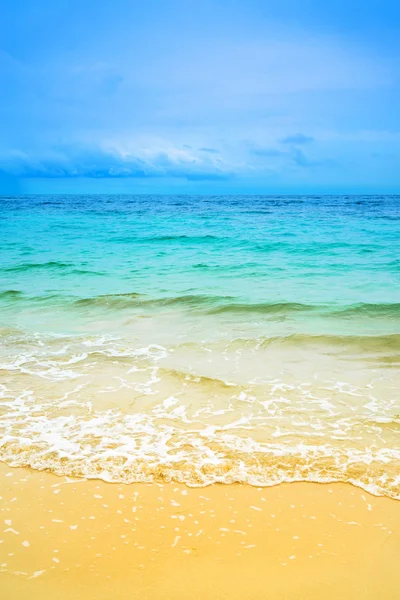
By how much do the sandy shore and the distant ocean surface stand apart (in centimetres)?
27

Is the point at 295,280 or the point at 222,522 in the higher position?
the point at 295,280

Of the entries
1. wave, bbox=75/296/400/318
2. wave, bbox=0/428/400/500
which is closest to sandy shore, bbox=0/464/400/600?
wave, bbox=0/428/400/500

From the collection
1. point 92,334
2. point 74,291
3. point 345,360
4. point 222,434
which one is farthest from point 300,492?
point 74,291

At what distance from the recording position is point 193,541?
3383mm

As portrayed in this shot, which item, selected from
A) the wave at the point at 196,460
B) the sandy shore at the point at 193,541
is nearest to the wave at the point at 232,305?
the wave at the point at 196,460

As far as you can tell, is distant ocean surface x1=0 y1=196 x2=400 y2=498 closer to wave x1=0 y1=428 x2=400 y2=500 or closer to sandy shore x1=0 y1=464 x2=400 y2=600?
wave x1=0 y1=428 x2=400 y2=500

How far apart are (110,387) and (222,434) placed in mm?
1944

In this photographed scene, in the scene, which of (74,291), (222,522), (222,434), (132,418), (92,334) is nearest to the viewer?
(222,522)

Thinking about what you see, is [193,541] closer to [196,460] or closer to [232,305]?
[196,460]

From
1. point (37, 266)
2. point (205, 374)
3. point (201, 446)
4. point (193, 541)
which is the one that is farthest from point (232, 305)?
point (37, 266)

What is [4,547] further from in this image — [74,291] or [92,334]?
[74,291]

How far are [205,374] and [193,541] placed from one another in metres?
3.47

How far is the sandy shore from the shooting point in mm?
2977

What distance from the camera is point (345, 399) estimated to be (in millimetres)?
5883
